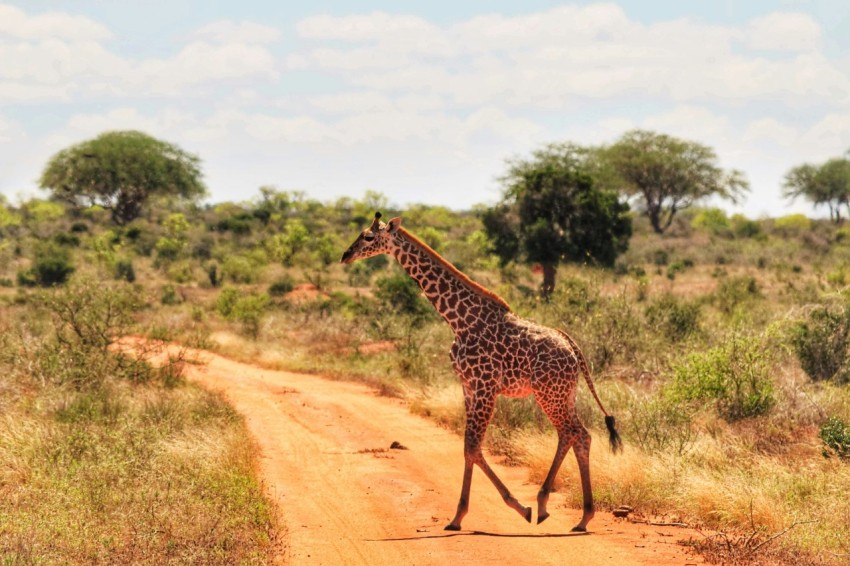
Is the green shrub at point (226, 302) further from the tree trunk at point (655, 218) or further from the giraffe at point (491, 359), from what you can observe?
the tree trunk at point (655, 218)

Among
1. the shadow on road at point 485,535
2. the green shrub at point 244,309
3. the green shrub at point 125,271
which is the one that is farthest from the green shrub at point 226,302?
the shadow on road at point 485,535

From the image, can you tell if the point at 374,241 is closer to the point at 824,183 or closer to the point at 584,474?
the point at 584,474

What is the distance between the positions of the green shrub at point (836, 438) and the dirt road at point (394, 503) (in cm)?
332

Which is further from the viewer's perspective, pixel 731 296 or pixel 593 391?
pixel 731 296

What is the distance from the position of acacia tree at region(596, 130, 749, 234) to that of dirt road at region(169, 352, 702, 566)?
5144cm

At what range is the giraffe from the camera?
9.39 m

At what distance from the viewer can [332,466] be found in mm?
12477

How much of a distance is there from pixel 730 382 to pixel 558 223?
2068 cm

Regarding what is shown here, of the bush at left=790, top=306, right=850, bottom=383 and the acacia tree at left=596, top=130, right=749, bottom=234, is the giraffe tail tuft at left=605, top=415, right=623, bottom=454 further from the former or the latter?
the acacia tree at left=596, top=130, right=749, bottom=234

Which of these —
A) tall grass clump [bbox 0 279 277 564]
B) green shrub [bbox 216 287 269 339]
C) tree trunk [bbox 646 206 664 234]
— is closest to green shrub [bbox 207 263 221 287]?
green shrub [bbox 216 287 269 339]

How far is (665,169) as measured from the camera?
6550cm

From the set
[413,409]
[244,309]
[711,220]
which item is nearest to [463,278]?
[413,409]

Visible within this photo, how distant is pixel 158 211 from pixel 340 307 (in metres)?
46.7

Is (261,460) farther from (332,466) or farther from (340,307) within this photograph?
(340,307)
